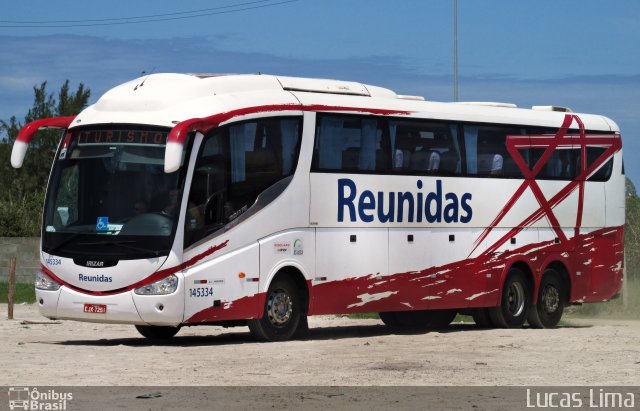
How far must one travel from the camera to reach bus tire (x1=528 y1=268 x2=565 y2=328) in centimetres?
2562

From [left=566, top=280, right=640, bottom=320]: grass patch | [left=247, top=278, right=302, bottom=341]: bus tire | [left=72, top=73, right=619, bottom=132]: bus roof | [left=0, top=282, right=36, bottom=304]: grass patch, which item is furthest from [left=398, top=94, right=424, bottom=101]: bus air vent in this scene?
[left=0, top=282, right=36, bottom=304]: grass patch

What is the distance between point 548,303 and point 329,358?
9.47m

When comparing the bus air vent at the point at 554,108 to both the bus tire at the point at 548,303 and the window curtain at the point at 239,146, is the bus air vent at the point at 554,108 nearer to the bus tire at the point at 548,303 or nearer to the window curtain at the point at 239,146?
the bus tire at the point at 548,303

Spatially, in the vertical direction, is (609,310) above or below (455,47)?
below

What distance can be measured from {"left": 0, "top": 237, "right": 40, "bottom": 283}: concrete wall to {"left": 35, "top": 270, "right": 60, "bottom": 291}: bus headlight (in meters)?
22.9

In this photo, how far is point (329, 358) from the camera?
56.5 ft

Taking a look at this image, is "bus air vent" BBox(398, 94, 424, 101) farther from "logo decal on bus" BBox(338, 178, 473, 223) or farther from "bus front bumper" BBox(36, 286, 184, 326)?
"bus front bumper" BBox(36, 286, 184, 326)

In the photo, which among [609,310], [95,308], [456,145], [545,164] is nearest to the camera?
[95,308]

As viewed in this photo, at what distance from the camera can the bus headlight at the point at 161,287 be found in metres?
18.7

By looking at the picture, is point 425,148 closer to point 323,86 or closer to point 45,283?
point 323,86

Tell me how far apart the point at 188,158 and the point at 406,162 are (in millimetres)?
4846

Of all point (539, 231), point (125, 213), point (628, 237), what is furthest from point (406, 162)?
point (628, 237)

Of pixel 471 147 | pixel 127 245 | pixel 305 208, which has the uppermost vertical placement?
pixel 471 147

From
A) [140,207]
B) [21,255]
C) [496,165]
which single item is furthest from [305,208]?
[21,255]
